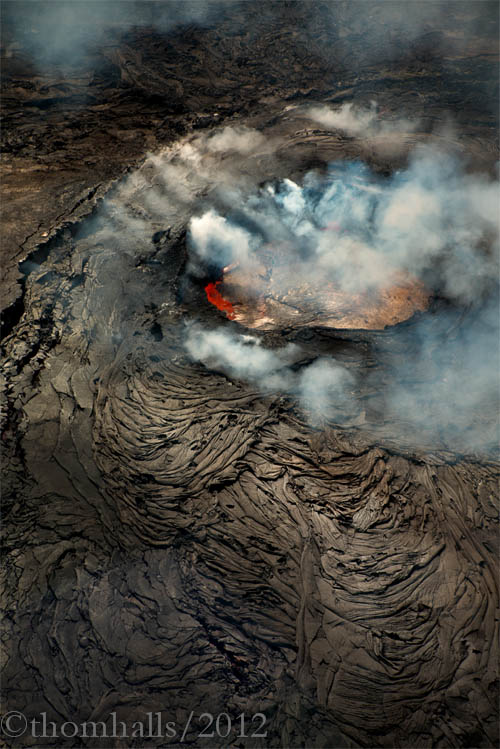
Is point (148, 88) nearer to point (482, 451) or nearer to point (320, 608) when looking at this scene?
point (482, 451)

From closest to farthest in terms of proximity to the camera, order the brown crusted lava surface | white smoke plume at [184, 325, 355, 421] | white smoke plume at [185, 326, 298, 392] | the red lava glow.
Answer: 1. white smoke plume at [184, 325, 355, 421]
2. white smoke plume at [185, 326, 298, 392]
3. the brown crusted lava surface
4. the red lava glow

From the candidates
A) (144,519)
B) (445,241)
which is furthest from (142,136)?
(144,519)

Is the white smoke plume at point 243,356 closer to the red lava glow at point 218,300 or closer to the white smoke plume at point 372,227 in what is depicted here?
the red lava glow at point 218,300

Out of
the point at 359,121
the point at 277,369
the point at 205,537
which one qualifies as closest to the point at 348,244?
the point at 277,369

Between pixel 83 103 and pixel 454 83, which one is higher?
pixel 83 103

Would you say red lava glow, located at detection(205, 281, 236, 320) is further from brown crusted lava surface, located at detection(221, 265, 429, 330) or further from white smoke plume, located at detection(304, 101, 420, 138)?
white smoke plume, located at detection(304, 101, 420, 138)

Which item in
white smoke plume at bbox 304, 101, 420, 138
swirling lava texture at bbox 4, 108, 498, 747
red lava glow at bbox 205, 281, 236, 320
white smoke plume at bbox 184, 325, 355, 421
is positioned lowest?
swirling lava texture at bbox 4, 108, 498, 747

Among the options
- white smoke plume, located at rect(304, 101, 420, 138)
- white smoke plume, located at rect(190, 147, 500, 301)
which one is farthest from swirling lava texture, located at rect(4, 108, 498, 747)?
white smoke plume, located at rect(304, 101, 420, 138)
